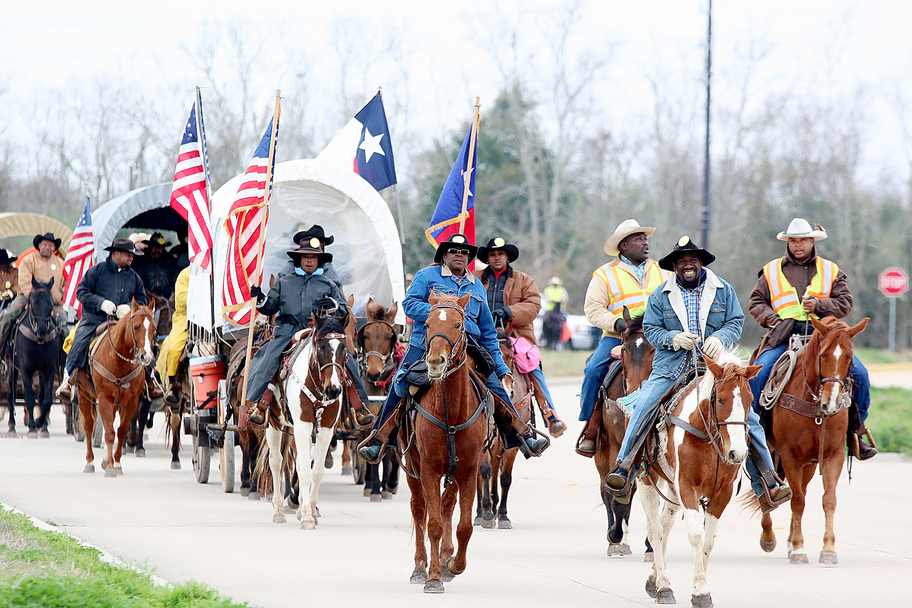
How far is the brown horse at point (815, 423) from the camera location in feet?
31.3

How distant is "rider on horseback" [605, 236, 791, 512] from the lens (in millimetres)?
7961

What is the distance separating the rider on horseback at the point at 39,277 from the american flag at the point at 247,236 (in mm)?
7498

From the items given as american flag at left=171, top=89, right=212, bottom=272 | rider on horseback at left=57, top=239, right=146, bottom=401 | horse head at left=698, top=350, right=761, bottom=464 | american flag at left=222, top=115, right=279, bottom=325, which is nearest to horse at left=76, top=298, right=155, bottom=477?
rider on horseback at left=57, top=239, right=146, bottom=401

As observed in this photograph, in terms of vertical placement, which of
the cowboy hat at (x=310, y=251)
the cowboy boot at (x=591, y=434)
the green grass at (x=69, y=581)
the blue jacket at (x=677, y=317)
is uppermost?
the cowboy hat at (x=310, y=251)

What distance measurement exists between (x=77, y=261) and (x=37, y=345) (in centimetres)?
193

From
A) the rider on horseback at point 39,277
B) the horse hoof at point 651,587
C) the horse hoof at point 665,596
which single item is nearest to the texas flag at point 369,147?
the rider on horseback at point 39,277

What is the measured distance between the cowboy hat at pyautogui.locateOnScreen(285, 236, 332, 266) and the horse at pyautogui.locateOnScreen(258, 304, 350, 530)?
0.81m

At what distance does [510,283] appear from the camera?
40.1ft

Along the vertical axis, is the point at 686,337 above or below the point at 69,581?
above

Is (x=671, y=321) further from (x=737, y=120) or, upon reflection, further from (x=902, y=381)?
(x=737, y=120)

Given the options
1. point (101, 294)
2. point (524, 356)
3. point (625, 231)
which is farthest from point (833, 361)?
point (101, 294)

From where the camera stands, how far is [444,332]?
759cm

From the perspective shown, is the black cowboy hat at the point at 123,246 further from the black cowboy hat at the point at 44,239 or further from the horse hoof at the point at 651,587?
the horse hoof at the point at 651,587

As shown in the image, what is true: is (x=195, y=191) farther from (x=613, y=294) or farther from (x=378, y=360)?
(x=613, y=294)
